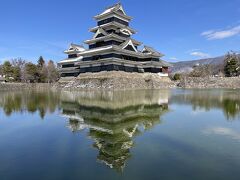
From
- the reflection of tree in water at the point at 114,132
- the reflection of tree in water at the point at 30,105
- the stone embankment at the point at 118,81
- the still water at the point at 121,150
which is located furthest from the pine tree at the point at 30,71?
the reflection of tree in water at the point at 114,132

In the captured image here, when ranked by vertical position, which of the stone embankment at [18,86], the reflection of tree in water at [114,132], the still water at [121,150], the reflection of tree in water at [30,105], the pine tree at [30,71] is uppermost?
the pine tree at [30,71]

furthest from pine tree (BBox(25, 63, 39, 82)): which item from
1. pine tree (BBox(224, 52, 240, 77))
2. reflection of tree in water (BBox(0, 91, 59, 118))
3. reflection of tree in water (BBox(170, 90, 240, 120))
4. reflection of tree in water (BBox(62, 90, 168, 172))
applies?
reflection of tree in water (BBox(62, 90, 168, 172))

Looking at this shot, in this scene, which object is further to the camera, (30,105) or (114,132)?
(30,105)

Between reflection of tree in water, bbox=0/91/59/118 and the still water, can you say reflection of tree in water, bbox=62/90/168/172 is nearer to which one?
the still water

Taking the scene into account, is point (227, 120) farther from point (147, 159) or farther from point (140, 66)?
point (140, 66)

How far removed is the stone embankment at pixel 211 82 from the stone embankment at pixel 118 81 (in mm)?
7422

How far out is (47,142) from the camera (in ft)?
25.6

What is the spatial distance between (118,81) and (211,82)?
1011 inches

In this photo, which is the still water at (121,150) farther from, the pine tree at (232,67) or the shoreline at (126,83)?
the pine tree at (232,67)

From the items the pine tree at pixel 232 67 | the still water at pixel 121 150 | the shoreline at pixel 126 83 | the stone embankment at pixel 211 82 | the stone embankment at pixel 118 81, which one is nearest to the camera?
the still water at pixel 121 150

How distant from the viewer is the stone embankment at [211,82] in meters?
52.3

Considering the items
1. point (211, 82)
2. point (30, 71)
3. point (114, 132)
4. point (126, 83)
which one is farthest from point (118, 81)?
point (30, 71)

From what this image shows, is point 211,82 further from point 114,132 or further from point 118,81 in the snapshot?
point 114,132

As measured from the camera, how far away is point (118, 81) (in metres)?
40.0
